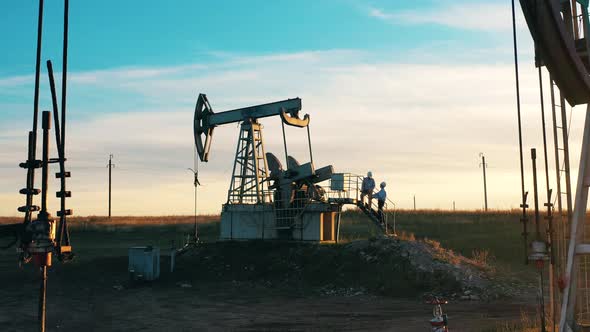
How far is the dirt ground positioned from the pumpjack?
3758 mm

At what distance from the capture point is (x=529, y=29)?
988cm

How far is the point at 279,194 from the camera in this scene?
1061 inches

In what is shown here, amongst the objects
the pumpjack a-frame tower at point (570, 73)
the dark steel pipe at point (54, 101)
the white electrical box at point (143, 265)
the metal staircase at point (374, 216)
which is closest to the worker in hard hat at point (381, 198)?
the metal staircase at point (374, 216)

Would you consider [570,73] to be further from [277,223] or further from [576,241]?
[277,223]

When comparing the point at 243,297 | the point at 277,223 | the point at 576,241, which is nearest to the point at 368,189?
the point at 277,223

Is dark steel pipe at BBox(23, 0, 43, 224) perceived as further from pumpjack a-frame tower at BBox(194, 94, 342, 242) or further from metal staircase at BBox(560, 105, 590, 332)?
pumpjack a-frame tower at BBox(194, 94, 342, 242)

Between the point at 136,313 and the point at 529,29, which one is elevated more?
the point at 529,29

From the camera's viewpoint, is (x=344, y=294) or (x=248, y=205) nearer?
(x=344, y=294)

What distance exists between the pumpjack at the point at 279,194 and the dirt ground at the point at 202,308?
12.3ft

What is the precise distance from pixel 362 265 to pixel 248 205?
6.79 metres

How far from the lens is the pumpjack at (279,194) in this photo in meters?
25.9

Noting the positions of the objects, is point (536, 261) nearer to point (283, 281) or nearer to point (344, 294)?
point (344, 294)

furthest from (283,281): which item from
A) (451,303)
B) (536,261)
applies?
(536,261)

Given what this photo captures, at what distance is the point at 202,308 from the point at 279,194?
8842 millimetres
